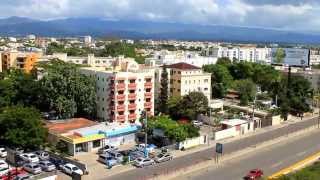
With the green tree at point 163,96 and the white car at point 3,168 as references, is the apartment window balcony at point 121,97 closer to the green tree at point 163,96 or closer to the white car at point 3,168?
the green tree at point 163,96

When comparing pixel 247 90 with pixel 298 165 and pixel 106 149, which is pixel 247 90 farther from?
pixel 106 149

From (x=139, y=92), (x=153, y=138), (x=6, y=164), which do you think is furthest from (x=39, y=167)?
(x=139, y=92)

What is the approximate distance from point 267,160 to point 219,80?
3208 centimetres

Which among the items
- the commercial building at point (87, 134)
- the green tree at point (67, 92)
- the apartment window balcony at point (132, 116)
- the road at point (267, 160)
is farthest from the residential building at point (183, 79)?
the road at point (267, 160)

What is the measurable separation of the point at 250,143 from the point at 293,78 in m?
26.0

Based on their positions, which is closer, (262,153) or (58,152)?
(58,152)

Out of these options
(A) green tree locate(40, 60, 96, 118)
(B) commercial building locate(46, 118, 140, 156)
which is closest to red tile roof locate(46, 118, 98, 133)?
(B) commercial building locate(46, 118, 140, 156)

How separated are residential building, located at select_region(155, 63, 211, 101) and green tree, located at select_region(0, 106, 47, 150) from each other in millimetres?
22003

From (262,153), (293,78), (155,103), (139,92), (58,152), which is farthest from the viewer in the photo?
(293,78)

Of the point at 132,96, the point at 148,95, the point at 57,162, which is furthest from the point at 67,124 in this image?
the point at 148,95

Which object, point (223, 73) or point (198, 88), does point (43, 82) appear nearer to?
point (198, 88)

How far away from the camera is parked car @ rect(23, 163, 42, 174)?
1383 inches

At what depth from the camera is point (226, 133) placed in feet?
161

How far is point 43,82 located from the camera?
49094mm
